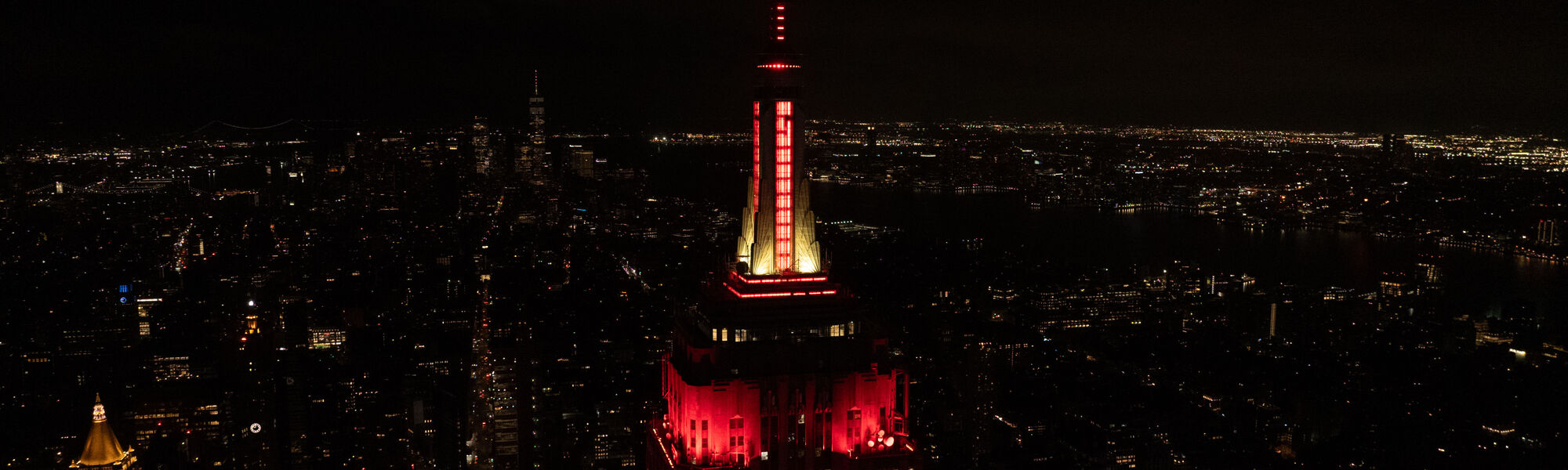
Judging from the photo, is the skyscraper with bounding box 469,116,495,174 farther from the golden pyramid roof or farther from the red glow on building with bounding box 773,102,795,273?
the red glow on building with bounding box 773,102,795,273

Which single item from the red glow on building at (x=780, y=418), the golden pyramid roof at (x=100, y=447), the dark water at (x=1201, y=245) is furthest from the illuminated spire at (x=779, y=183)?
the dark water at (x=1201, y=245)

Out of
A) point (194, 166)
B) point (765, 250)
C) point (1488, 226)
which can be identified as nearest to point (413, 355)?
point (194, 166)

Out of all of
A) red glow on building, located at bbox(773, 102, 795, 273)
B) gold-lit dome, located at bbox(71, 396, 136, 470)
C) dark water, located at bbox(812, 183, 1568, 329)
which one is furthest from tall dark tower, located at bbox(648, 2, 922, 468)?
dark water, located at bbox(812, 183, 1568, 329)

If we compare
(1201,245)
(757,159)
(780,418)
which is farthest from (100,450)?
(1201,245)

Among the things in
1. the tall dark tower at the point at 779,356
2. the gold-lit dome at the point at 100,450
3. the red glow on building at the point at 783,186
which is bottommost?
the gold-lit dome at the point at 100,450

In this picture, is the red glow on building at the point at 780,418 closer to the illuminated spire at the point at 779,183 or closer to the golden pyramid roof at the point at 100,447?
the illuminated spire at the point at 779,183

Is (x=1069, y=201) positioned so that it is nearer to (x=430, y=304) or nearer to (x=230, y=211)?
(x=430, y=304)
